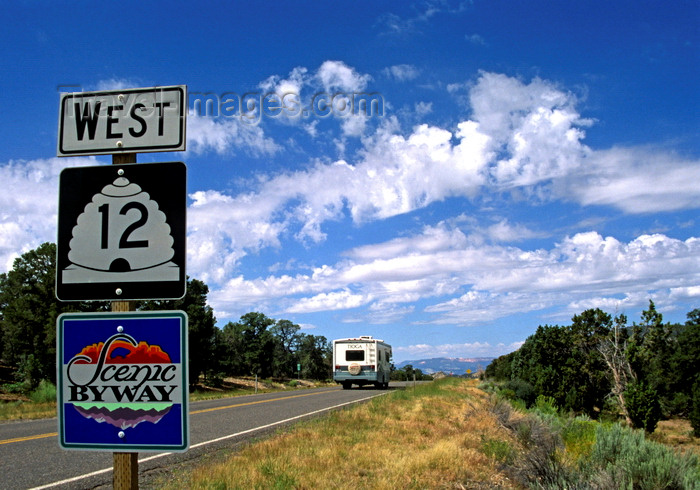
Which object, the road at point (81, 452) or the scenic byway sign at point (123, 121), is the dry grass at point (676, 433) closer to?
the road at point (81, 452)

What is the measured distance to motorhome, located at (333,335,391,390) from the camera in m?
33.4

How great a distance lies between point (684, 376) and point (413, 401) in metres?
55.4

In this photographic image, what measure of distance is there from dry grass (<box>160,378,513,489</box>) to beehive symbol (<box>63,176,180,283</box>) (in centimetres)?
441

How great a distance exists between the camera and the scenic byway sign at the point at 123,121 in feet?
9.44

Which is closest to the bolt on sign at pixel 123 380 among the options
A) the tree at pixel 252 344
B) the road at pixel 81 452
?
the road at pixel 81 452

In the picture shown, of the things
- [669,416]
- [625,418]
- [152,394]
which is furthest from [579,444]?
[669,416]

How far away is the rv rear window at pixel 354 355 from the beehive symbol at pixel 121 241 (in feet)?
103

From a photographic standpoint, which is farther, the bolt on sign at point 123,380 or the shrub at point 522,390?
the shrub at point 522,390

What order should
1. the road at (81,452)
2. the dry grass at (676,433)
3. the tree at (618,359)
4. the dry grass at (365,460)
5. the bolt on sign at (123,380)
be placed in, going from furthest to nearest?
the tree at (618,359) → the dry grass at (676,433) → the road at (81,452) → the dry grass at (365,460) → the bolt on sign at (123,380)

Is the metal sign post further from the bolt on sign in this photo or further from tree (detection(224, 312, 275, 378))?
tree (detection(224, 312, 275, 378))

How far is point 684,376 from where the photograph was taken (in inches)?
2395

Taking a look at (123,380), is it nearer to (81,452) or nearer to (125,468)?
(125,468)

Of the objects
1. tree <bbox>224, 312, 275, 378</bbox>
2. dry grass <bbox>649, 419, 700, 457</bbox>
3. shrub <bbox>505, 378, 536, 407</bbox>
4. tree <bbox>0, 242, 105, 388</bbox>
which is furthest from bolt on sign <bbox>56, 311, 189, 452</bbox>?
tree <bbox>224, 312, 275, 378</bbox>

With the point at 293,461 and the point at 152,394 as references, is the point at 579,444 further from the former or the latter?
the point at 152,394
